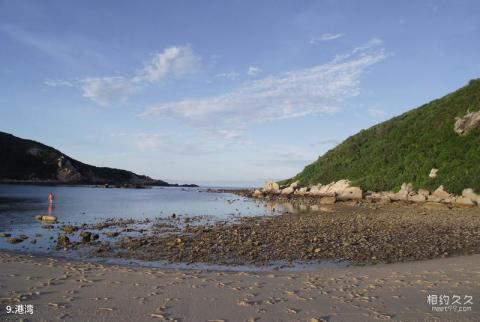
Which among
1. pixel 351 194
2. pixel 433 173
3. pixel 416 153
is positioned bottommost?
pixel 351 194

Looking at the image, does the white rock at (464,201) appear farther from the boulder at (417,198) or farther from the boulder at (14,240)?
the boulder at (14,240)

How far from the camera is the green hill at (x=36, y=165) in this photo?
526 ft

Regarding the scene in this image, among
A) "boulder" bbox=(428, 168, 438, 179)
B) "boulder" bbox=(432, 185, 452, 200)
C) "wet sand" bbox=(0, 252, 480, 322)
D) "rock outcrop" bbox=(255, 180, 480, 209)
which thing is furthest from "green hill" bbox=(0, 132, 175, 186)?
"wet sand" bbox=(0, 252, 480, 322)

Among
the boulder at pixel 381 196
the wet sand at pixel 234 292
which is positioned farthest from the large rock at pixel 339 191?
the wet sand at pixel 234 292

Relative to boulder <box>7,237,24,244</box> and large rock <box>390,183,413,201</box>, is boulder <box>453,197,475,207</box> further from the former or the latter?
boulder <box>7,237,24,244</box>

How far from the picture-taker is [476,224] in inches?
1011

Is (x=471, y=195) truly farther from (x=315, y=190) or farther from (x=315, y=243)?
(x=315, y=190)

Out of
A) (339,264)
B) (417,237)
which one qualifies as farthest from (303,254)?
(417,237)

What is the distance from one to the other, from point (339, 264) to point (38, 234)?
66.8 feet

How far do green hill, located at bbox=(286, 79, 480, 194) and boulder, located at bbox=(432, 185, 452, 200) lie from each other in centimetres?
62

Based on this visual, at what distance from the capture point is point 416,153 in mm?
57812

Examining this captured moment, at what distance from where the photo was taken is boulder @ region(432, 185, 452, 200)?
42.4m

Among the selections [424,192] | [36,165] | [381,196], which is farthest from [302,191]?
[36,165]

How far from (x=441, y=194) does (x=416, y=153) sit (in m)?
16.2
